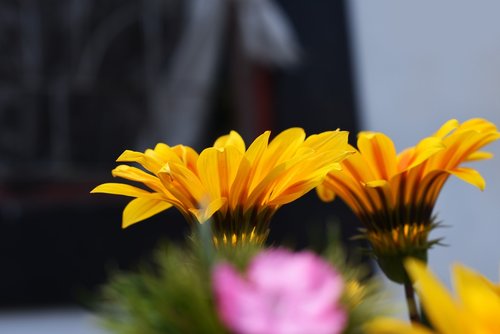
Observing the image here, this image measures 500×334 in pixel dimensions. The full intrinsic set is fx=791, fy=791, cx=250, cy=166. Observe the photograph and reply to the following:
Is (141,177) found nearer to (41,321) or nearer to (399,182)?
(399,182)

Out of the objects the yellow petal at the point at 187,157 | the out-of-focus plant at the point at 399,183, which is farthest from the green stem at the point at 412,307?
the yellow petal at the point at 187,157

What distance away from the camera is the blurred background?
2.07 meters

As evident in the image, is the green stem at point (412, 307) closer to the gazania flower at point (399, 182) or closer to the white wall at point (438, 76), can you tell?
the gazania flower at point (399, 182)

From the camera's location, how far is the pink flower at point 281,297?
204 mm

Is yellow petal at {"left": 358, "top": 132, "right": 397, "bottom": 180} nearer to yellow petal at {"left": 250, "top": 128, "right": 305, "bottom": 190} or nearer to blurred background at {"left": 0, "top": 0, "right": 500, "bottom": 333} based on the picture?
yellow petal at {"left": 250, "top": 128, "right": 305, "bottom": 190}

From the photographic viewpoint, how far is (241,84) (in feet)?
7.22

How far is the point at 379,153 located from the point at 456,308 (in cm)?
21

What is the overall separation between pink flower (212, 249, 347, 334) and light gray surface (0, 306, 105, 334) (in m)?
1.85

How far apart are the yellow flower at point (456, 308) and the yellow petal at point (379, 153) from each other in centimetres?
18

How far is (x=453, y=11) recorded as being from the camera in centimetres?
215

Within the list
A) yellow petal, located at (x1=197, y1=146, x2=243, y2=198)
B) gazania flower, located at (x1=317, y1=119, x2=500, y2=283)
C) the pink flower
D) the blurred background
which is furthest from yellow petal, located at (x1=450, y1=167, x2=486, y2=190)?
the blurred background

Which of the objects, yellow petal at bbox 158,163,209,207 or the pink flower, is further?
yellow petal at bbox 158,163,209,207

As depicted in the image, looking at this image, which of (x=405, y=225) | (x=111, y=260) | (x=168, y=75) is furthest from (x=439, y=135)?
(x=168, y=75)

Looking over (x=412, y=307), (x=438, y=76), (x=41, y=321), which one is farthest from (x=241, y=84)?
(x=412, y=307)
